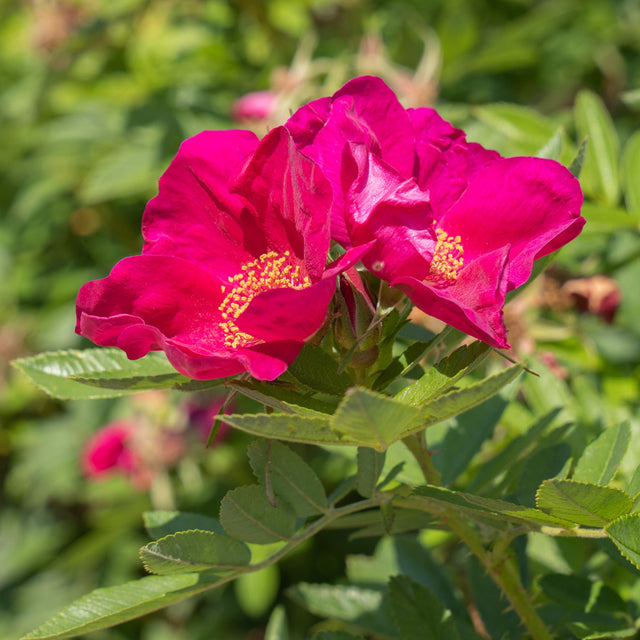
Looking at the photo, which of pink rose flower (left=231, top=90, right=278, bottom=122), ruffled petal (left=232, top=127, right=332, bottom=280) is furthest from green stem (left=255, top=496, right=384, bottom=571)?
pink rose flower (left=231, top=90, right=278, bottom=122)

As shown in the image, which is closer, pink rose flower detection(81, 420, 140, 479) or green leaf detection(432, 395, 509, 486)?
green leaf detection(432, 395, 509, 486)

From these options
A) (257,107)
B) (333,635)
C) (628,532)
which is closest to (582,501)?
(628,532)

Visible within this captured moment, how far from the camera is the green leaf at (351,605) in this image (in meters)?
0.97

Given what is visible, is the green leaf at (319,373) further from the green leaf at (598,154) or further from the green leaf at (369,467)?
the green leaf at (598,154)

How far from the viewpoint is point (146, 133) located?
1.78 m

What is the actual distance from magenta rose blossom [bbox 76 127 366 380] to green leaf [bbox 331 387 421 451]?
0.25 feet

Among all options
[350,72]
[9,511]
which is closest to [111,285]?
[350,72]

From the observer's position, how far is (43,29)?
2.13 meters

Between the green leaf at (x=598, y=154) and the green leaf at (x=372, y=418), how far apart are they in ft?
2.80

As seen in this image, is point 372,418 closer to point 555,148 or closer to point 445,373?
point 445,373

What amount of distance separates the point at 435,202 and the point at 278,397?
0.24m

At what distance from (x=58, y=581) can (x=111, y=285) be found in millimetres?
1812

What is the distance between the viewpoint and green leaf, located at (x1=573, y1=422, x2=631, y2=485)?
28.0 inches

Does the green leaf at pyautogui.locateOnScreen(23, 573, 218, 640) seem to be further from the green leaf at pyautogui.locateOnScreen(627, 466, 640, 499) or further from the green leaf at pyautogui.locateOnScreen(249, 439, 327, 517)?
the green leaf at pyautogui.locateOnScreen(627, 466, 640, 499)
